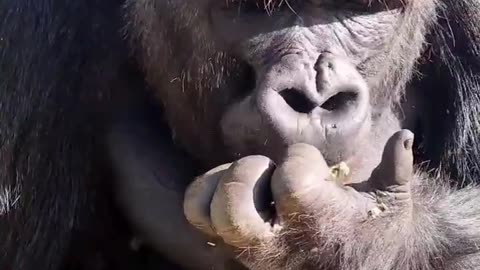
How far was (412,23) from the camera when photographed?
332 cm

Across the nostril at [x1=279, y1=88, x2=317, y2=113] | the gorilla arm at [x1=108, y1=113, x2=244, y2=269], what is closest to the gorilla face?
the nostril at [x1=279, y1=88, x2=317, y2=113]

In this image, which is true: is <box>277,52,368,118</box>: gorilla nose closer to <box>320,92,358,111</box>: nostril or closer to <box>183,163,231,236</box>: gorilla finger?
<box>320,92,358,111</box>: nostril

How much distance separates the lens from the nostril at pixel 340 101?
2.84m

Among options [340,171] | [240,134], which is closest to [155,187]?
[240,134]

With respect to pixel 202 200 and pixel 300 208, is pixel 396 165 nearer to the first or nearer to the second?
pixel 300 208

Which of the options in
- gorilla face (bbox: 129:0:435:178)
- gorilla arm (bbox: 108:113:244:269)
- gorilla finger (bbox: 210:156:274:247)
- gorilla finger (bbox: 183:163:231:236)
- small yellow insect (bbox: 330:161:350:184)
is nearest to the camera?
gorilla finger (bbox: 210:156:274:247)

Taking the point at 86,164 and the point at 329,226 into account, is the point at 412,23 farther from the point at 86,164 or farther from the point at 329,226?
the point at 86,164

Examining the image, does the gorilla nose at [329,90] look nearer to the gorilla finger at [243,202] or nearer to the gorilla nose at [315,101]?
the gorilla nose at [315,101]

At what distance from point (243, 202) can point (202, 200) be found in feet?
0.52

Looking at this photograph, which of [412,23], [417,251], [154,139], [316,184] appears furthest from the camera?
[154,139]

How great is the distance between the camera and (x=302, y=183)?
262cm

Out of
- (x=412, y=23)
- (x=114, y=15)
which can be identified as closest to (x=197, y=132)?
(x=114, y=15)

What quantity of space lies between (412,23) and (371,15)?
0.25 m

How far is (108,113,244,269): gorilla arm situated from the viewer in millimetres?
3443
